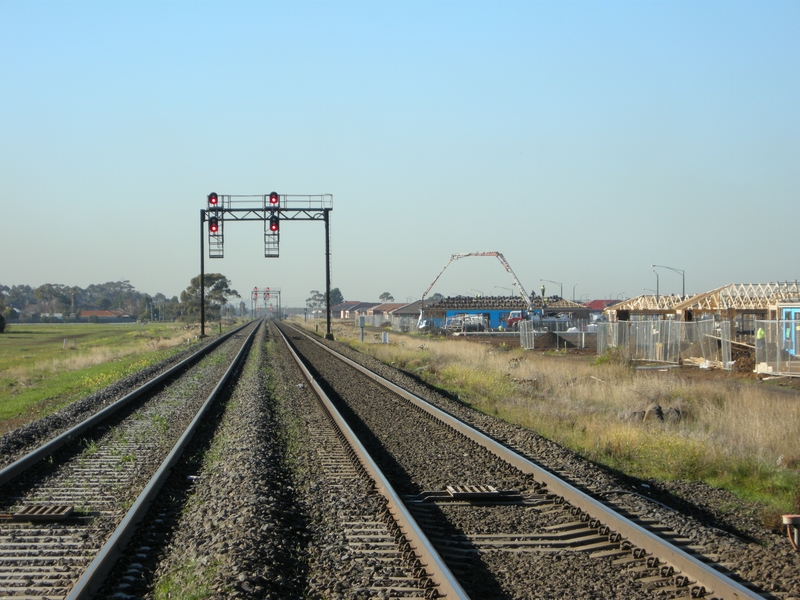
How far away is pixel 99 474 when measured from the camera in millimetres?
10516

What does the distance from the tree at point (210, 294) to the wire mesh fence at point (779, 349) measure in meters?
122

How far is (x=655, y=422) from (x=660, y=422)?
0.16 metres

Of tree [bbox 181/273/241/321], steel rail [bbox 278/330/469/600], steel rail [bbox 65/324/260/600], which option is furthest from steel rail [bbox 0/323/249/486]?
tree [bbox 181/273/241/321]

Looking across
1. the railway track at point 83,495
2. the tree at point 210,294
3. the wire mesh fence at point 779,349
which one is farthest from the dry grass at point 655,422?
the tree at point 210,294

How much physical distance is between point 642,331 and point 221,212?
2116 centimetres

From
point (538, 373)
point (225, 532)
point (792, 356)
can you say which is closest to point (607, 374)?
point (538, 373)

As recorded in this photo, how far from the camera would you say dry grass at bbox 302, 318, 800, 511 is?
11.0m

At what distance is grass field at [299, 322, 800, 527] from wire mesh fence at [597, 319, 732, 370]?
5.60ft

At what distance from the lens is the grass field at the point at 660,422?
1087 centimetres

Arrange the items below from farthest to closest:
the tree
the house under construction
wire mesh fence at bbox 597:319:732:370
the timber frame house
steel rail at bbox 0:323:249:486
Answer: the tree < the timber frame house < wire mesh fence at bbox 597:319:732:370 < the house under construction < steel rail at bbox 0:323:249:486

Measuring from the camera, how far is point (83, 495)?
923 cm

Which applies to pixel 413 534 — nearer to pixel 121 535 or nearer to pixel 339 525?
pixel 339 525

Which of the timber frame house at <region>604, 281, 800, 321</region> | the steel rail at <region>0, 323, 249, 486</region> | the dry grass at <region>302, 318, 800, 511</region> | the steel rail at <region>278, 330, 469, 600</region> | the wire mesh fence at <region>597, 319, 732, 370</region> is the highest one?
the timber frame house at <region>604, 281, 800, 321</region>

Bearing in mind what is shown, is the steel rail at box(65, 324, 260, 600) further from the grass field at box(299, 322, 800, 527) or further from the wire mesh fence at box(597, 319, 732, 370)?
the wire mesh fence at box(597, 319, 732, 370)
